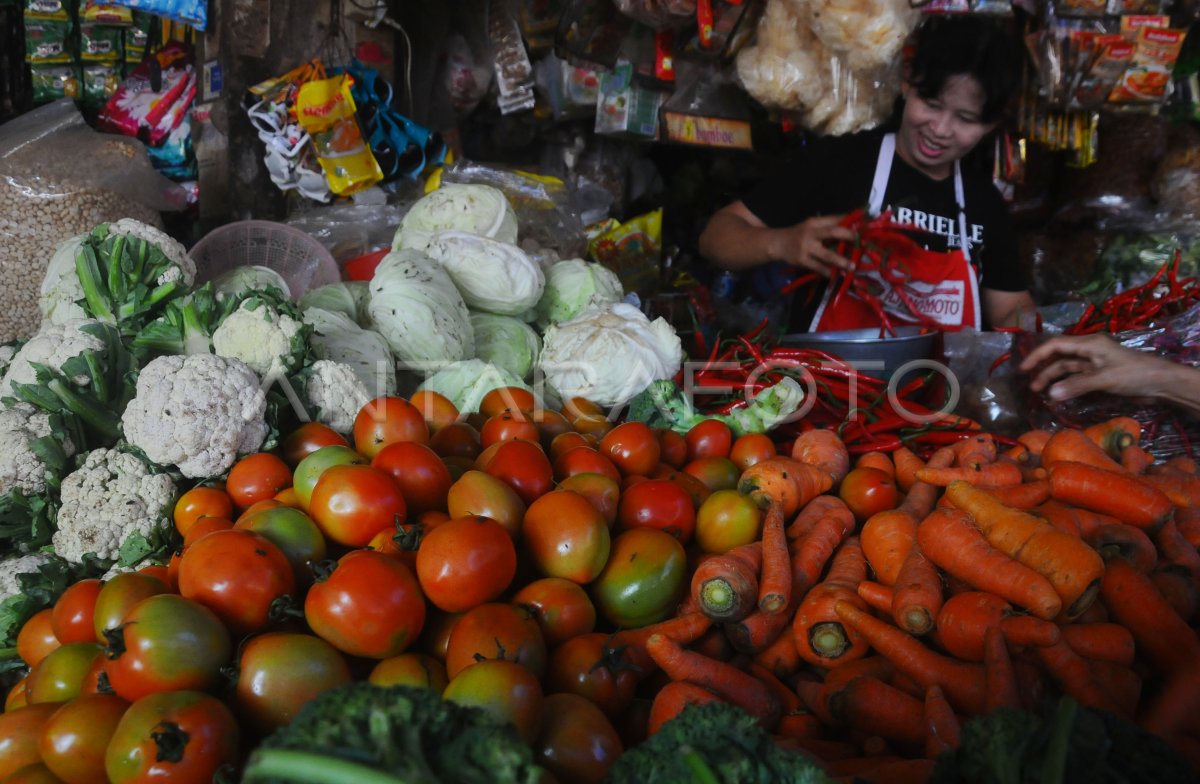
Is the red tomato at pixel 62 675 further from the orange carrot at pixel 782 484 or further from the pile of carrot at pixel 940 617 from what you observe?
the orange carrot at pixel 782 484

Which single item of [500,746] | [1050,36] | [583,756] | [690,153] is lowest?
[690,153]

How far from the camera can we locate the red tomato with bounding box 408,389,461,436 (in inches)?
77.6

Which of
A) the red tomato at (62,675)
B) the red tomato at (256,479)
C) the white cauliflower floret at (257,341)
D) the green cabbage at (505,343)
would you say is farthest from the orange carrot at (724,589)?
the green cabbage at (505,343)

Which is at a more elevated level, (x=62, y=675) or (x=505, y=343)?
(x=62, y=675)

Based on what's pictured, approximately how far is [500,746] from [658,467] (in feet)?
4.03

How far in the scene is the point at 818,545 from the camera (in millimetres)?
1655

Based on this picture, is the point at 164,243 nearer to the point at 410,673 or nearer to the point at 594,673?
the point at 410,673

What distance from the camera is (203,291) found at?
6.31 ft

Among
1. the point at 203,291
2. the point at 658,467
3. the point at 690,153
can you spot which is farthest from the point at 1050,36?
the point at 203,291

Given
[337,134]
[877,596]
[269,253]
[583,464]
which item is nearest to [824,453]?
[877,596]

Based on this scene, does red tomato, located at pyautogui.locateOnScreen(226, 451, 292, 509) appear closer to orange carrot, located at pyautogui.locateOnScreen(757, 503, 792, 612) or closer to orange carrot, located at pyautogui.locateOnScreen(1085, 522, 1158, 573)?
orange carrot, located at pyautogui.locateOnScreen(757, 503, 792, 612)

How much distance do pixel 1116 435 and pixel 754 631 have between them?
4.21 feet

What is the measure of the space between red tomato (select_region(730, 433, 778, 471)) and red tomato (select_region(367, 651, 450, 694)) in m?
1.06

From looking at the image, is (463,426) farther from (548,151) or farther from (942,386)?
(548,151)
